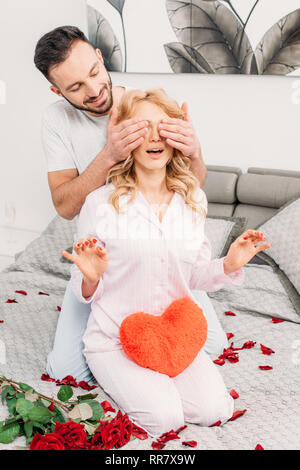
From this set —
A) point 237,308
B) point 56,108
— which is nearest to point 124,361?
point 237,308

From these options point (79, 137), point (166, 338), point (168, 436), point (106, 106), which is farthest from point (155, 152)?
point (168, 436)

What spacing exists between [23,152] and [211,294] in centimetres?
183

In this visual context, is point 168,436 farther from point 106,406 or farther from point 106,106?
point 106,106

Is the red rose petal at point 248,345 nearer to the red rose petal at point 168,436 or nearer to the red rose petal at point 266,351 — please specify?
the red rose petal at point 266,351

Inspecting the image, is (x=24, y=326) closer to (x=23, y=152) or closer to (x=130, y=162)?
(x=130, y=162)

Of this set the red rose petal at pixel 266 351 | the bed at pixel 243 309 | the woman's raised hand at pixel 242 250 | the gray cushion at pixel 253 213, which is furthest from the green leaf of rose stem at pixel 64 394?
the gray cushion at pixel 253 213

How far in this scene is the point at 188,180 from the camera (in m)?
1.55

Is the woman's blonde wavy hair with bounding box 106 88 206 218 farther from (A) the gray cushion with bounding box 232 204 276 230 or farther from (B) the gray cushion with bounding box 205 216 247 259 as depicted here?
(A) the gray cushion with bounding box 232 204 276 230

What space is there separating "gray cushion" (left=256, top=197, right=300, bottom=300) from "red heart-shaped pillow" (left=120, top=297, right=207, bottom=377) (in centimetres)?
76

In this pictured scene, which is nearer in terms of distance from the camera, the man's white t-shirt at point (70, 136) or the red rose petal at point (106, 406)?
the red rose petal at point (106, 406)

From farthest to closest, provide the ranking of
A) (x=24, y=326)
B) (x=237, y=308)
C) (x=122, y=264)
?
1. (x=237, y=308)
2. (x=24, y=326)
3. (x=122, y=264)

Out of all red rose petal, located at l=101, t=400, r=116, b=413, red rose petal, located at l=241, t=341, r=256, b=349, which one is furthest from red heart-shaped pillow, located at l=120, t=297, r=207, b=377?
red rose petal, located at l=241, t=341, r=256, b=349

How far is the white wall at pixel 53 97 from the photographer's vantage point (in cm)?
248

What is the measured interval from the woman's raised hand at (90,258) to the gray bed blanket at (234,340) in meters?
0.39
